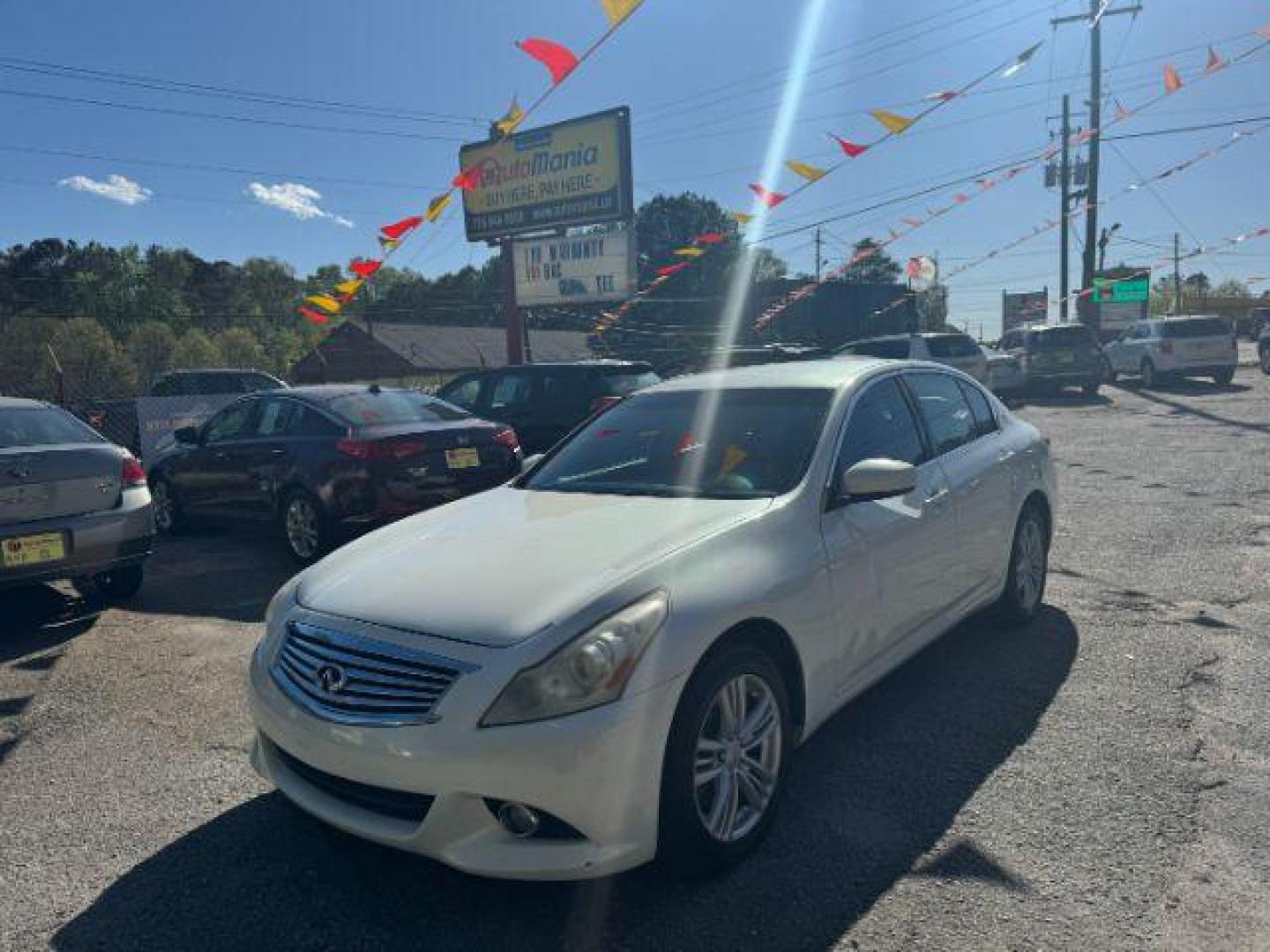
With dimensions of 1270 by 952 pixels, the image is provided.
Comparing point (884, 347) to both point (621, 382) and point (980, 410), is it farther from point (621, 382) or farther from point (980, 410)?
point (980, 410)

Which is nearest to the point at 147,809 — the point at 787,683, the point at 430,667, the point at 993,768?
the point at 430,667

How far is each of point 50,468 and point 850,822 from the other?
5035 millimetres

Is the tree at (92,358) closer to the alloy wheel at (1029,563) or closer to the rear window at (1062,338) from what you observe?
the rear window at (1062,338)

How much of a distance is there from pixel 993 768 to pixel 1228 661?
70.5 inches

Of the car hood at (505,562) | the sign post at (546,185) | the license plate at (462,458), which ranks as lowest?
the license plate at (462,458)

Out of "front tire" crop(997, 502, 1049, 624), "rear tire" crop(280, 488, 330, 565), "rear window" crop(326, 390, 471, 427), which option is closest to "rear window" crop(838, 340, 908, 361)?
"rear window" crop(326, 390, 471, 427)

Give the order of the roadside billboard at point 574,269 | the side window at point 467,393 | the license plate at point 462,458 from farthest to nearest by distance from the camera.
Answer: the roadside billboard at point 574,269
the side window at point 467,393
the license plate at point 462,458

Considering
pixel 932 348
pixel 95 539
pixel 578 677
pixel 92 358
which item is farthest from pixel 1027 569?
pixel 92 358

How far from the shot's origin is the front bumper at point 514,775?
2.33 metres

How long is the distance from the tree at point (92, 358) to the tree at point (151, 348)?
1.92 feet

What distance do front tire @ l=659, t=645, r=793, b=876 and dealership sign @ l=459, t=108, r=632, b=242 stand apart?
1700 centimetres

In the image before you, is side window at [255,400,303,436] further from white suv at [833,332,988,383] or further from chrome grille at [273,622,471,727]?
white suv at [833,332,988,383]

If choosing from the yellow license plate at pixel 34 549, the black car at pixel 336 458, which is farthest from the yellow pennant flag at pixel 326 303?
the yellow license plate at pixel 34 549

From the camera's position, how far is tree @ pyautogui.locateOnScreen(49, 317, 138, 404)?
112ft
